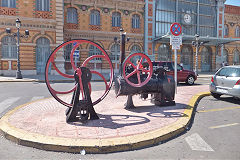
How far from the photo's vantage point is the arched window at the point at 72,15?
21891mm

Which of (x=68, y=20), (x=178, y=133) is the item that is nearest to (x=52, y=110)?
(x=178, y=133)

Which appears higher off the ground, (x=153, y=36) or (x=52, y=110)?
(x=153, y=36)

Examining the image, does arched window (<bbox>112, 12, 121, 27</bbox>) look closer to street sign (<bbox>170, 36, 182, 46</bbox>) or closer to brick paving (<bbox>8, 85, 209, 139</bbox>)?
street sign (<bbox>170, 36, 182, 46</bbox>)

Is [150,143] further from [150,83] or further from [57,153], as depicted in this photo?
[150,83]

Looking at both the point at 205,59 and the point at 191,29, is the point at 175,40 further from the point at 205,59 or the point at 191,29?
the point at 205,59

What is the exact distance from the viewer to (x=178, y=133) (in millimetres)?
3812

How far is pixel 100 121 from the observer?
14.2 feet

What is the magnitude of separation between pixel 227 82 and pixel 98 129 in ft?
17.1

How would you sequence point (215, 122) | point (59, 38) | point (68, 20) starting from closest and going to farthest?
point (215, 122) < point (59, 38) < point (68, 20)

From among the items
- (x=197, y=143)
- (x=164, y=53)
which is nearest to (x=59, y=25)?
(x=164, y=53)

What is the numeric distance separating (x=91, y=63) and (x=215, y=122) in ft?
64.5

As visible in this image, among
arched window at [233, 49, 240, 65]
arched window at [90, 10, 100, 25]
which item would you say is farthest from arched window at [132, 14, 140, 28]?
arched window at [233, 49, 240, 65]

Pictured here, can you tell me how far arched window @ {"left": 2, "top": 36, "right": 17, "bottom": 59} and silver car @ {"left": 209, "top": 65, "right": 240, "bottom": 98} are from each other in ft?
61.1

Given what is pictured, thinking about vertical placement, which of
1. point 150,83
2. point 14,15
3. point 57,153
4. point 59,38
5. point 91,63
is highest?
point 14,15
